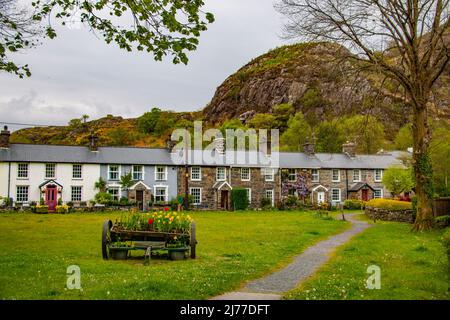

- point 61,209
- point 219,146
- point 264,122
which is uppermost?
point 264,122

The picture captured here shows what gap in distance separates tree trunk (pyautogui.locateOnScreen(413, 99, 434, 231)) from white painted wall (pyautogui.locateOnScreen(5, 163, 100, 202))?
1276 inches

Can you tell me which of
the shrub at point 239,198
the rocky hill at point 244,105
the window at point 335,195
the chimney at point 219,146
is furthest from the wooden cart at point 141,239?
the rocky hill at point 244,105

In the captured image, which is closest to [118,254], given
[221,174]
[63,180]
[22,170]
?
[63,180]

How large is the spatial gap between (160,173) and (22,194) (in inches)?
558

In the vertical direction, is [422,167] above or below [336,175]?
below

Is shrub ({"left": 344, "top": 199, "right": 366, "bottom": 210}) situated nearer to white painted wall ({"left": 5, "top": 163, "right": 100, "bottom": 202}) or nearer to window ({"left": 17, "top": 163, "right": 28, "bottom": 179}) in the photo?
white painted wall ({"left": 5, "top": 163, "right": 100, "bottom": 202})

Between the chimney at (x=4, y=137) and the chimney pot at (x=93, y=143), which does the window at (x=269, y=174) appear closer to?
the chimney pot at (x=93, y=143)

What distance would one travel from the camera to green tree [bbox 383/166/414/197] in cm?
4706

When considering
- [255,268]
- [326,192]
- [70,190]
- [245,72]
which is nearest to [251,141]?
[326,192]

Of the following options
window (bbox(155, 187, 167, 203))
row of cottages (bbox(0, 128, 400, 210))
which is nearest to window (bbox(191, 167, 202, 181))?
row of cottages (bbox(0, 128, 400, 210))

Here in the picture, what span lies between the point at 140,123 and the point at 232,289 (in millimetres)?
127059

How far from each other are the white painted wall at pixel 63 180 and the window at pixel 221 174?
13547 mm

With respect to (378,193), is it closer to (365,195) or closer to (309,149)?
(365,195)

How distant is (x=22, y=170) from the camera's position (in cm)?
4312
